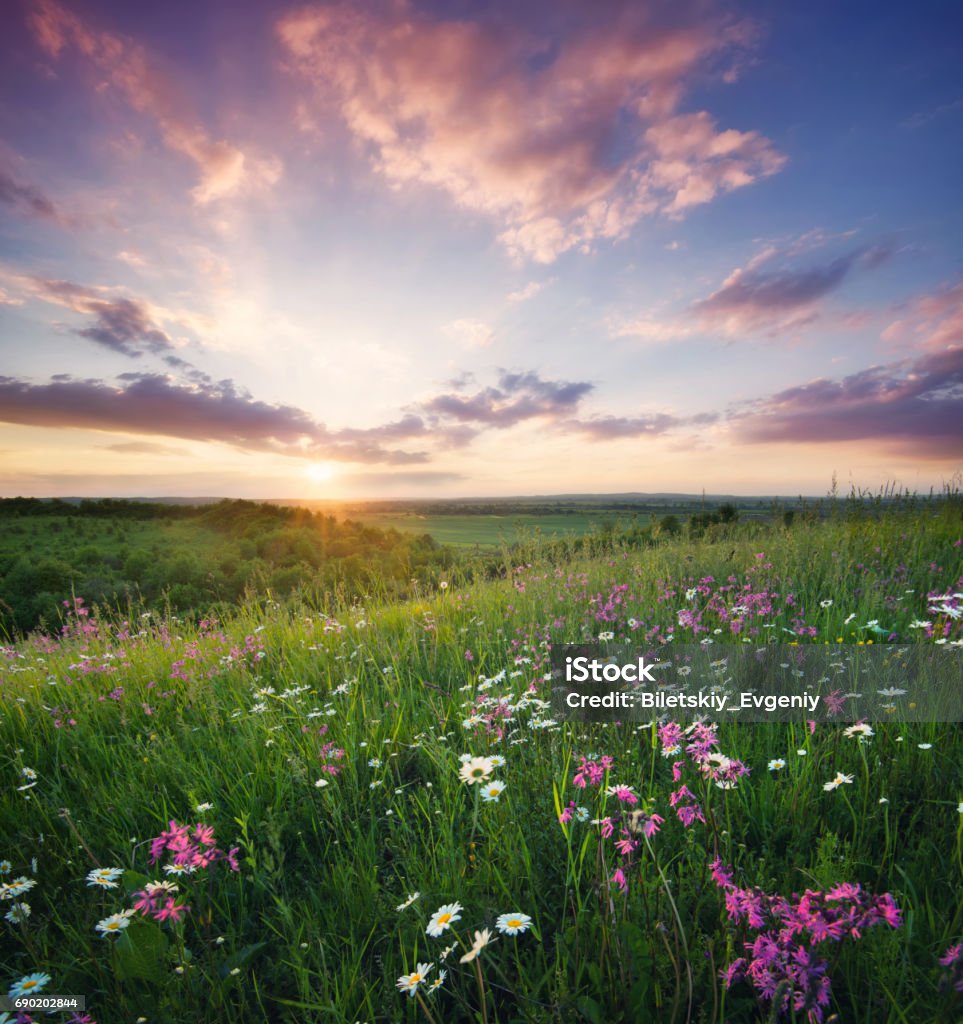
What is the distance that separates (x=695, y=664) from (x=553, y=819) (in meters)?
2.03

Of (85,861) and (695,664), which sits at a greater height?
(695,664)

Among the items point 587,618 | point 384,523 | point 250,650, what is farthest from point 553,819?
point 384,523

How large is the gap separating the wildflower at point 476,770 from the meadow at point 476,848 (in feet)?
0.04

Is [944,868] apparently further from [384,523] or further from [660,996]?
[384,523]

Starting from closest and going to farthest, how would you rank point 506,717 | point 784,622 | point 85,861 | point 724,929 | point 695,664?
point 724,929
point 85,861
point 506,717
point 695,664
point 784,622

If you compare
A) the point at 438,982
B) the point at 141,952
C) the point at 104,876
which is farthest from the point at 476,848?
the point at 104,876

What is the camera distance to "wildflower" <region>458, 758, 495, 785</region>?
1981 millimetres

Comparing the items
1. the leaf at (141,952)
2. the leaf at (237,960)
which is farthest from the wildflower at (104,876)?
the leaf at (237,960)

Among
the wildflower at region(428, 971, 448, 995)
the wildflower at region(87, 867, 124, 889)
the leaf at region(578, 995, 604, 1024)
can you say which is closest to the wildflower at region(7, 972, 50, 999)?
the wildflower at region(87, 867, 124, 889)

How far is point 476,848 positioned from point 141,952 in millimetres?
1240

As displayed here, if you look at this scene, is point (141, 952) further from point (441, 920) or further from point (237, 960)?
point (441, 920)

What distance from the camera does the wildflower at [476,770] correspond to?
198cm

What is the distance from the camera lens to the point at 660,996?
4.96 ft

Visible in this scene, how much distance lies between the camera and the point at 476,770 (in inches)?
80.6
